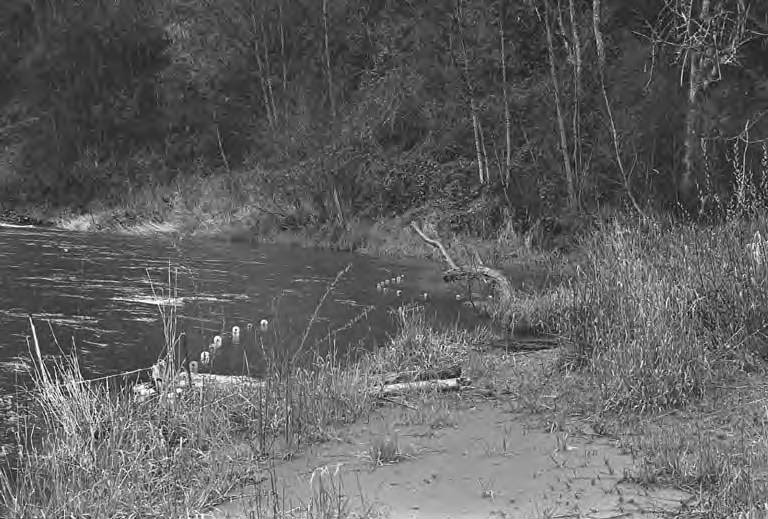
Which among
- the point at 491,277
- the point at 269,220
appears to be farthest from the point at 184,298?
the point at 269,220

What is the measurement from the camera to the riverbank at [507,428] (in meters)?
3.89

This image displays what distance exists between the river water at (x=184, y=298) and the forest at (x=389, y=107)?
4.05 metres

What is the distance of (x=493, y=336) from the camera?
27.2 feet

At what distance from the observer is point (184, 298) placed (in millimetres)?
11641

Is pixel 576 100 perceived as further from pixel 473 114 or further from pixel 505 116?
pixel 473 114

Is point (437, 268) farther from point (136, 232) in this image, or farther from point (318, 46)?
point (318, 46)

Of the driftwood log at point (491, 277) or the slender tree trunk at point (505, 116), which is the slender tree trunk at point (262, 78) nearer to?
the slender tree trunk at point (505, 116)

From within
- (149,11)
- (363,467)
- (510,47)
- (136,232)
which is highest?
(149,11)

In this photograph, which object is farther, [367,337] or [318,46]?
[318,46]

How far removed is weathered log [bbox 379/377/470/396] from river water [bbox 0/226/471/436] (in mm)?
669

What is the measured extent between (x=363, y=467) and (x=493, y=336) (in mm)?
3966

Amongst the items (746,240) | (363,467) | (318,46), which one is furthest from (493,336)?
(318,46)

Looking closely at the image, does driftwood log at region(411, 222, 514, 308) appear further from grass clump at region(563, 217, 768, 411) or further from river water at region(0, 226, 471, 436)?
grass clump at region(563, 217, 768, 411)

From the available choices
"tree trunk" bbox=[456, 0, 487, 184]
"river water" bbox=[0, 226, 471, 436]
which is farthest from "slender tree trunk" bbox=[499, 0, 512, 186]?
"river water" bbox=[0, 226, 471, 436]
